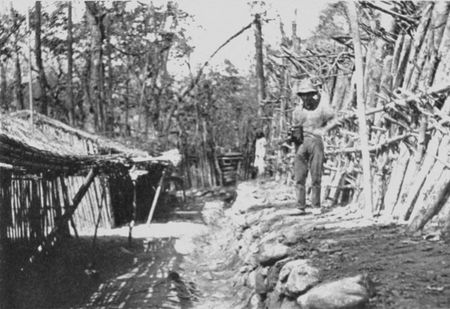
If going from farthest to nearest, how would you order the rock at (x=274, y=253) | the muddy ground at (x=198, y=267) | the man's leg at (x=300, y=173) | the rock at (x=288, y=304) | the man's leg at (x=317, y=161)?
1. the man's leg at (x=300, y=173)
2. the man's leg at (x=317, y=161)
3. the rock at (x=274, y=253)
4. the rock at (x=288, y=304)
5. the muddy ground at (x=198, y=267)

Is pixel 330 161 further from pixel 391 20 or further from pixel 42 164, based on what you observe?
pixel 42 164

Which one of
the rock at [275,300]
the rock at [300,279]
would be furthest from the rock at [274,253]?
the rock at [300,279]

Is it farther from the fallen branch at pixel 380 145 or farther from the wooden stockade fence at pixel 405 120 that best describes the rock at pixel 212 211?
the fallen branch at pixel 380 145

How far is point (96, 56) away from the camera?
64.9ft

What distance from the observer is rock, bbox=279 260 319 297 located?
14.0 feet

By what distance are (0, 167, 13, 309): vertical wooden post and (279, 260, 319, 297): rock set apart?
325 centimetres

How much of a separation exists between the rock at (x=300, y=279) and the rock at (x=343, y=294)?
41 centimetres

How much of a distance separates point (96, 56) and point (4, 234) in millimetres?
13561

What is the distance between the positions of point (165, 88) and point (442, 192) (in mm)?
25794

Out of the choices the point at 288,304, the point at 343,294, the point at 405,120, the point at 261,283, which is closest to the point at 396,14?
the point at 405,120

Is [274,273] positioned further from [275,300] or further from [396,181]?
[396,181]

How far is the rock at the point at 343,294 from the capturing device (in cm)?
345

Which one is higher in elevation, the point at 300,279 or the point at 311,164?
the point at 311,164

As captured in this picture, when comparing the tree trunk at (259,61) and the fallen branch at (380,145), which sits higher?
the tree trunk at (259,61)
